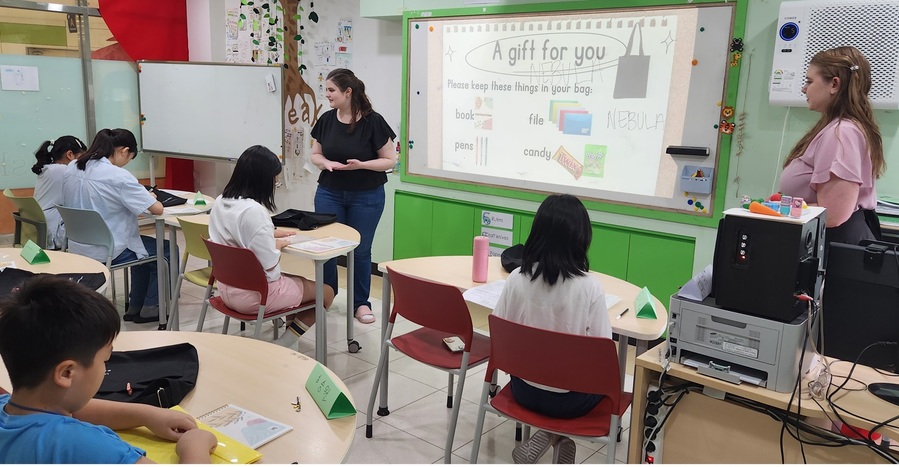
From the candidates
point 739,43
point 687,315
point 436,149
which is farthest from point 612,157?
point 687,315

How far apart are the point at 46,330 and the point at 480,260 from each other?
70.8 inches

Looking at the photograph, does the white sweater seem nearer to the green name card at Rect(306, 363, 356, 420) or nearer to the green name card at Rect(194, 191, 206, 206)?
the green name card at Rect(194, 191, 206, 206)

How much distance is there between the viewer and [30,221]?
3.96 m

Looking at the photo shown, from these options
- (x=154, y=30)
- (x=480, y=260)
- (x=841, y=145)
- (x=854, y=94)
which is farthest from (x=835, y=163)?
(x=154, y=30)

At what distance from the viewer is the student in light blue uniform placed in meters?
3.70

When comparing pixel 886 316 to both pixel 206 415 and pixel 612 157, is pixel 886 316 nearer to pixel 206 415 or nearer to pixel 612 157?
pixel 206 415

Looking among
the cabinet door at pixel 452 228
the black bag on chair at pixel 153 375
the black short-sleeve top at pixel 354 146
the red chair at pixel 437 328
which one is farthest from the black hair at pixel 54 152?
the black bag on chair at pixel 153 375

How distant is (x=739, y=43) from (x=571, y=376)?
235 centimetres

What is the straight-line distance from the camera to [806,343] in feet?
5.70

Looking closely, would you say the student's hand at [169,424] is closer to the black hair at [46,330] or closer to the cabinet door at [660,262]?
the black hair at [46,330]

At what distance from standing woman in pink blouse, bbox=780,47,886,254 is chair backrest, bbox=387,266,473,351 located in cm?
135

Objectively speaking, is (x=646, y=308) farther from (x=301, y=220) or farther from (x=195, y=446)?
(x=301, y=220)

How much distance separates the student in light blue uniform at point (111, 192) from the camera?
3701 millimetres

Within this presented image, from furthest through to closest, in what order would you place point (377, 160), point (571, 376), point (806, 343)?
point (377, 160), point (571, 376), point (806, 343)
